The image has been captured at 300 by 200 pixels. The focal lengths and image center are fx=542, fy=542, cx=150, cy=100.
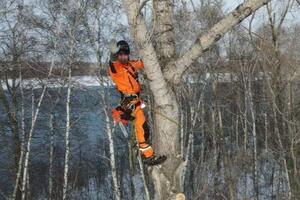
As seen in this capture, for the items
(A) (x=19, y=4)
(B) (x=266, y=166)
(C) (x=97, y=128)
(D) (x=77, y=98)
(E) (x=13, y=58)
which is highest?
(A) (x=19, y=4)

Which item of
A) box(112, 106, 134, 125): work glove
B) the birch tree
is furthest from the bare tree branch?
box(112, 106, 134, 125): work glove

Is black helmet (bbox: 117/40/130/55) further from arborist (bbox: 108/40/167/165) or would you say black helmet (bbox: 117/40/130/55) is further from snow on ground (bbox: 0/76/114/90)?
snow on ground (bbox: 0/76/114/90)

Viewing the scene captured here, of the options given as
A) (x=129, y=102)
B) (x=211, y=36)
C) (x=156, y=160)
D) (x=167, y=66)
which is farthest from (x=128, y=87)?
(x=211, y=36)

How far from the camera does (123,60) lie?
5.68m

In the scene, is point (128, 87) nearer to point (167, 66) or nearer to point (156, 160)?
point (167, 66)

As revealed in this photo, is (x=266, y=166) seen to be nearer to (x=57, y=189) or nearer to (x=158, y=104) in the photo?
(x=57, y=189)

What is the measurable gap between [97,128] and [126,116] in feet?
92.7

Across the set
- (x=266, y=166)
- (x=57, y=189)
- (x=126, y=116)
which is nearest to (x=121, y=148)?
(x=57, y=189)

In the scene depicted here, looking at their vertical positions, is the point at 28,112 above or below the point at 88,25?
below

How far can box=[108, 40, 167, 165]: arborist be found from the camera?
564 centimetres

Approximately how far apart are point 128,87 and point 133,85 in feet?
0.19

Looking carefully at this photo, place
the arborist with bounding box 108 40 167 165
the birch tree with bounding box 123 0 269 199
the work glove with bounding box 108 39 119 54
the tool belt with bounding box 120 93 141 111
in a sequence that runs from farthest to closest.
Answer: the tool belt with bounding box 120 93 141 111 → the arborist with bounding box 108 40 167 165 → the work glove with bounding box 108 39 119 54 → the birch tree with bounding box 123 0 269 199

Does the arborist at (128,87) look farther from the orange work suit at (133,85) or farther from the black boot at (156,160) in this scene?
the black boot at (156,160)

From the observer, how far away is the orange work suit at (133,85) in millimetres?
5688
